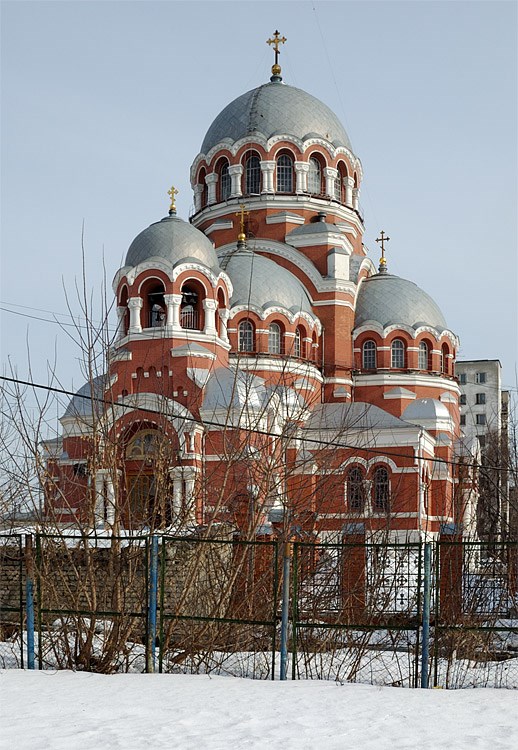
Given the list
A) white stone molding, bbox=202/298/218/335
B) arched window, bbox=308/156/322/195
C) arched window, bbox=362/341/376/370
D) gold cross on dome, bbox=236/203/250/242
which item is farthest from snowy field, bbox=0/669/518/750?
arched window, bbox=308/156/322/195

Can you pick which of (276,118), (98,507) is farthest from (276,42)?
(98,507)

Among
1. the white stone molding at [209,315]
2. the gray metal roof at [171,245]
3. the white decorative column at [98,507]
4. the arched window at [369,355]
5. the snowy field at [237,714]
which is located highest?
the gray metal roof at [171,245]

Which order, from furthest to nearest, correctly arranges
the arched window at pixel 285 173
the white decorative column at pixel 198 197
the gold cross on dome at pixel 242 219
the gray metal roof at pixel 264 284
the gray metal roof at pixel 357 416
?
the white decorative column at pixel 198 197 → the arched window at pixel 285 173 → the gold cross on dome at pixel 242 219 → the gray metal roof at pixel 264 284 → the gray metal roof at pixel 357 416

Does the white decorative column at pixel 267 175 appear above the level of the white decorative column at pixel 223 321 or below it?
above

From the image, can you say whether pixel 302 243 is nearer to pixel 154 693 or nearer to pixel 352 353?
pixel 352 353

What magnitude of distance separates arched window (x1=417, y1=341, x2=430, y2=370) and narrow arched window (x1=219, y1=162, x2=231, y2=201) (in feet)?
26.2

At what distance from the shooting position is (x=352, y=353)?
101 feet

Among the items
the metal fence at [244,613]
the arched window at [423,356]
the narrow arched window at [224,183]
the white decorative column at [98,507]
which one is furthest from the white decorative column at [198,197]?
→ the metal fence at [244,613]

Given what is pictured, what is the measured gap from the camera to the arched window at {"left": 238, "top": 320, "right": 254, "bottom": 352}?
27.8m

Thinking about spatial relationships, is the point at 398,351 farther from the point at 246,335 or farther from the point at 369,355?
the point at 246,335

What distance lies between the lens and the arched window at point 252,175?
31.5m

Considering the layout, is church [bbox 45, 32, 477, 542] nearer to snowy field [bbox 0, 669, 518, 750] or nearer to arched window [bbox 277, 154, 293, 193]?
arched window [bbox 277, 154, 293, 193]

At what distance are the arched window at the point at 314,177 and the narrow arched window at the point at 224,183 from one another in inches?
105

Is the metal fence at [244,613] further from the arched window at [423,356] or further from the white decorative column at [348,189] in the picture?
the white decorative column at [348,189]
